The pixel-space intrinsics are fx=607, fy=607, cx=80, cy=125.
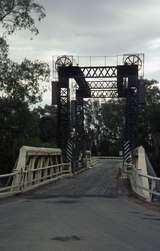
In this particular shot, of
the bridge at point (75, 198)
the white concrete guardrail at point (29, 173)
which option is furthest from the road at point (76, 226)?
the white concrete guardrail at point (29, 173)

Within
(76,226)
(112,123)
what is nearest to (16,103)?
(76,226)

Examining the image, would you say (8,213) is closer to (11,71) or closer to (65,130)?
(11,71)

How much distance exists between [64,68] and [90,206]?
27.0m

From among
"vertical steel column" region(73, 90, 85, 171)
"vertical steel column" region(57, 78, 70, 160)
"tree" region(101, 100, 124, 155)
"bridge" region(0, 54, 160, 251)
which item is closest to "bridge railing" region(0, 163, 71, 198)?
"bridge" region(0, 54, 160, 251)

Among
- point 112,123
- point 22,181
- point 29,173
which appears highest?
point 112,123

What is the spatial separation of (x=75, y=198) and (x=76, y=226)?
10144 mm

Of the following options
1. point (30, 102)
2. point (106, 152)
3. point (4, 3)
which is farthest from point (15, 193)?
point (106, 152)

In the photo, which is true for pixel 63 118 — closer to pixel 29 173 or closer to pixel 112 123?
pixel 29 173

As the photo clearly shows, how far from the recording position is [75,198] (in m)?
23.2

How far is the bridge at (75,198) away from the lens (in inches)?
440

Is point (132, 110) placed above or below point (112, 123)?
below

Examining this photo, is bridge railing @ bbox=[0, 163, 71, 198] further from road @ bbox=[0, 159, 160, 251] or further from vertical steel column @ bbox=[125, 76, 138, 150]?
vertical steel column @ bbox=[125, 76, 138, 150]

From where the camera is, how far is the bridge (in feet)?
36.6

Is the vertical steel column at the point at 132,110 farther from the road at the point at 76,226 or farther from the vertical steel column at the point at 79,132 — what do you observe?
the road at the point at 76,226
